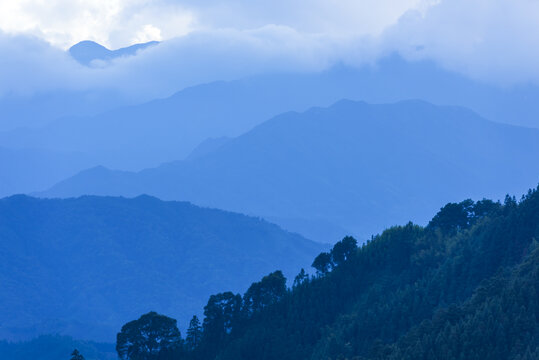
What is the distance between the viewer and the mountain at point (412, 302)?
55.4 m

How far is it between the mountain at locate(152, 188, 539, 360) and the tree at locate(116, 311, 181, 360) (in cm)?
235

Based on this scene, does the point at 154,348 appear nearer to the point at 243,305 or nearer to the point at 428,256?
the point at 243,305

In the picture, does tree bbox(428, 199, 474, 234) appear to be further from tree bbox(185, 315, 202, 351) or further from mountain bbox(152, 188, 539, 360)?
tree bbox(185, 315, 202, 351)

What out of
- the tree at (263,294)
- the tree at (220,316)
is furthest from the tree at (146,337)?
the tree at (263,294)

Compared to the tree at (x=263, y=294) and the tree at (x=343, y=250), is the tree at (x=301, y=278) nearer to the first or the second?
the tree at (x=263, y=294)

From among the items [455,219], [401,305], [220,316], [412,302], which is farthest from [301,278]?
[412,302]

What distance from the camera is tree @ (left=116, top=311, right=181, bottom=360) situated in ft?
292

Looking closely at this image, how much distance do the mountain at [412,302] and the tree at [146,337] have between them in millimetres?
2348

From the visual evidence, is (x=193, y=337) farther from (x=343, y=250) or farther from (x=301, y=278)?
(x=343, y=250)

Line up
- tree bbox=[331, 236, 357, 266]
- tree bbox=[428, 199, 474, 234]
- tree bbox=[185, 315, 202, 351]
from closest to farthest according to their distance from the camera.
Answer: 1. tree bbox=[428, 199, 474, 234]
2. tree bbox=[185, 315, 202, 351]
3. tree bbox=[331, 236, 357, 266]

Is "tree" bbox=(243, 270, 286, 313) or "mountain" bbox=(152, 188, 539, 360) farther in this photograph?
"tree" bbox=(243, 270, 286, 313)

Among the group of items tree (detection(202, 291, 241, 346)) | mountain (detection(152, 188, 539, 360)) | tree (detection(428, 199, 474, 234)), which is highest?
tree (detection(428, 199, 474, 234))

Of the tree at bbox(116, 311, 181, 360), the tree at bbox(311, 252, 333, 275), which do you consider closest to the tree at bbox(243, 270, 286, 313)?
the tree at bbox(311, 252, 333, 275)

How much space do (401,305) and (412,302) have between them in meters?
0.98
